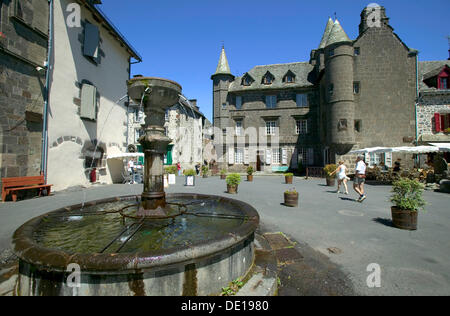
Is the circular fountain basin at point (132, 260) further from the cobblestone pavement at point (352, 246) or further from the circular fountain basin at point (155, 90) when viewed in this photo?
the circular fountain basin at point (155, 90)

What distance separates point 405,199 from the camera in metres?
5.20

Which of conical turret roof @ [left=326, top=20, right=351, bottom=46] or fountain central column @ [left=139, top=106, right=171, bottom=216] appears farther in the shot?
conical turret roof @ [left=326, top=20, right=351, bottom=46]

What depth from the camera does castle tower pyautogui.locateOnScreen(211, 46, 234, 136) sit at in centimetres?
2800

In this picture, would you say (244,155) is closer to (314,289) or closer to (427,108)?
(427,108)

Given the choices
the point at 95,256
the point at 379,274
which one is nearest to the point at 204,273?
the point at 95,256

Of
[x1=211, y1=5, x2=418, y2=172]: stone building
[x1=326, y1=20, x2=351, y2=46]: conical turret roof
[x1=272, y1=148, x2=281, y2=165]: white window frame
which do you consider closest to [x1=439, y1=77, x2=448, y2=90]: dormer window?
[x1=211, y1=5, x2=418, y2=172]: stone building

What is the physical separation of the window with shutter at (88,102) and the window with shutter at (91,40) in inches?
68.9

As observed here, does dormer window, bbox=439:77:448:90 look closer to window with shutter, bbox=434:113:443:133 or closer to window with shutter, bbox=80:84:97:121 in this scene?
window with shutter, bbox=434:113:443:133

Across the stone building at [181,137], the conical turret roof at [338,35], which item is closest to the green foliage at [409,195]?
the stone building at [181,137]

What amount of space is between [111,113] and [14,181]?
22.8ft

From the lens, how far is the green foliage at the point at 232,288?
2441mm

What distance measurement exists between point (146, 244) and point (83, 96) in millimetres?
11459

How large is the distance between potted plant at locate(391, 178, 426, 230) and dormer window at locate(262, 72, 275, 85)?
25.0m
